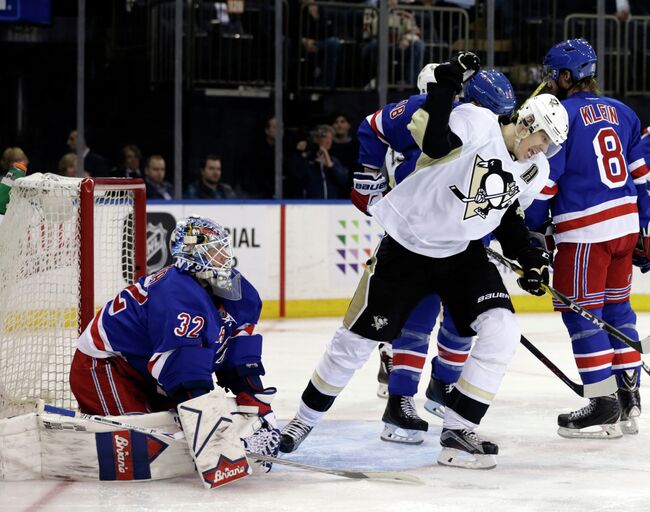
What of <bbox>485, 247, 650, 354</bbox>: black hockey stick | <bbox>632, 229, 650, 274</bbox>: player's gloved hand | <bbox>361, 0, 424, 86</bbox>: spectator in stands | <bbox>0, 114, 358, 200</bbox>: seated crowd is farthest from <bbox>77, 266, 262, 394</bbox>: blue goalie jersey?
<bbox>361, 0, 424, 86</bbox>: spectator in stands

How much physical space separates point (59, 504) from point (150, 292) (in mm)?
534

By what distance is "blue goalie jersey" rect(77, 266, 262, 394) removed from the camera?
299 centimetres

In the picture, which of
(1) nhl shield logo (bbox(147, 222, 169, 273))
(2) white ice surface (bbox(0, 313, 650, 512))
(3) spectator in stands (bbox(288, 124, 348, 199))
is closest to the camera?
(2) white ice surface (bbox(0, 313, 650, 512))

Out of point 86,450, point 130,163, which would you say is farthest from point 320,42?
point 86,450

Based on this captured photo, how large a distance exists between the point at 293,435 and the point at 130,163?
4089mm

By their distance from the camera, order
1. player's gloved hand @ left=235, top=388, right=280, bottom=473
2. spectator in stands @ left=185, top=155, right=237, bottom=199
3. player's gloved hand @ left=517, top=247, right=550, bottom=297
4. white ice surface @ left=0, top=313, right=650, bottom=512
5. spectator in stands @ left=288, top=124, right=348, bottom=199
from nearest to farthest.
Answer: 1. white ice surface @ left=0, top=313, right=650, bottom=512
2. player's gloved hand @ left=235, top=388, right=280, bottom=473
3. player's gloved hand @ left=517, top=247, right=550, bottom=297
4. spectator in stands @ left=185, top=155, right=237, bottom=199
5. spectator in stands @ left=288, top=124, right=348, bottom=199

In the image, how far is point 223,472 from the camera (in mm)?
2990

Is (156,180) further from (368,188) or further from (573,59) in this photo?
(573,59)

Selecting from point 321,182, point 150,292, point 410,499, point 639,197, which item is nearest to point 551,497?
point 410,499

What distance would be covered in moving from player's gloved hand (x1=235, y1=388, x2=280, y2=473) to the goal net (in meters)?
0.60

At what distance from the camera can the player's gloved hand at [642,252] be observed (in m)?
4.17

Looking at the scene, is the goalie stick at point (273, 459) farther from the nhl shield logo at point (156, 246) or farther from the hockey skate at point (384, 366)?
the nhl shield logo at point (156, 246)

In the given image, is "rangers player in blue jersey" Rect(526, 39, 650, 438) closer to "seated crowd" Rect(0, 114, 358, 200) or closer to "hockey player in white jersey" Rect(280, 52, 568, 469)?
"hockey player in white jersey" Rect(280, 52, 568, 469)

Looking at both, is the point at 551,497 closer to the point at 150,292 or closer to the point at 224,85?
the point at 150,292
